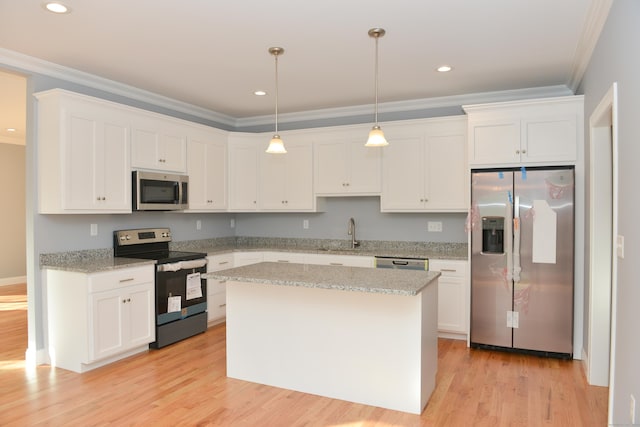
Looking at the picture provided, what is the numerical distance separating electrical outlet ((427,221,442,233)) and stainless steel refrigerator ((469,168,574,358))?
2.69ft

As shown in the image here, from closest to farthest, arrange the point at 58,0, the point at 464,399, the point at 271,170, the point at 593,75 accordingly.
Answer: the point at 58,0 → the point at 464,399 → the point at 593,75 → the point at 271,170

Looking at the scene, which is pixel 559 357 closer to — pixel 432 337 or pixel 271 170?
pixel 432 337

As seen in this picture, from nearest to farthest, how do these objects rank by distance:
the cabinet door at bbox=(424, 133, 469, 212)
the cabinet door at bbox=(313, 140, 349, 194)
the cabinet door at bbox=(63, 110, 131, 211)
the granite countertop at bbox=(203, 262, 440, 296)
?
the granite countertop at bbox=(203, 262, 440, 296) → the cabinet door at bbox=(63, 110, 131, 211) → the cabinet door at bbox=(424, 133, 469, 212) → the cabinet door at bbox=(313, 140, 349, 194)

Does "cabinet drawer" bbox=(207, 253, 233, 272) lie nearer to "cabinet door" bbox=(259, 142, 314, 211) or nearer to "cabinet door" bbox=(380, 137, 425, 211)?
"cabinet door" bbox=(259, 142, 314, 211)

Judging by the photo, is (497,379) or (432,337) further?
(497,379)

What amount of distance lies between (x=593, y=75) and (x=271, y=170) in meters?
3.57

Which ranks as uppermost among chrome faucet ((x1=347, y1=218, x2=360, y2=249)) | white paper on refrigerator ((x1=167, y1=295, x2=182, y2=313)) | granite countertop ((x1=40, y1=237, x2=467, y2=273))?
chrome faucet ((x1=347, y1=218, x2=360, y2=249))

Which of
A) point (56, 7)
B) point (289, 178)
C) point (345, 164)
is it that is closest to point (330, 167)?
point (345, 164)

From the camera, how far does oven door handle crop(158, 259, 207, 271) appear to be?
4.12 m

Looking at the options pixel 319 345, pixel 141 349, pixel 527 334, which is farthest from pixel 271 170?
pixel 527 334

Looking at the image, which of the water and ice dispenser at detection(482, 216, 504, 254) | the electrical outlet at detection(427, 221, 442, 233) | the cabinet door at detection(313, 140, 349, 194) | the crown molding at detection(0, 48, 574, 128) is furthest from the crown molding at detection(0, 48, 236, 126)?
the water and ice dispenser at detection(482, 216, 504, 254)

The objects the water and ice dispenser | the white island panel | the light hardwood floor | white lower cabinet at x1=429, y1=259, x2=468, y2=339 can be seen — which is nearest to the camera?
the light hardwood floor

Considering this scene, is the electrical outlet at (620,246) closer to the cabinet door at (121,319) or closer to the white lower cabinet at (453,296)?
the white lower cabinet at (453,296)

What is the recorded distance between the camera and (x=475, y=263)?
4.10 m
